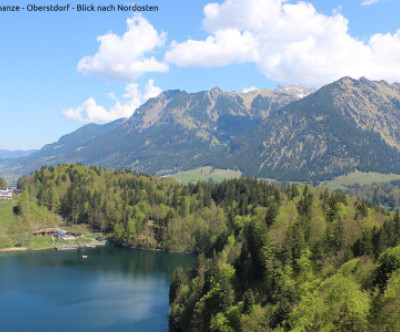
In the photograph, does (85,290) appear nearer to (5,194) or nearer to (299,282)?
(299,282)

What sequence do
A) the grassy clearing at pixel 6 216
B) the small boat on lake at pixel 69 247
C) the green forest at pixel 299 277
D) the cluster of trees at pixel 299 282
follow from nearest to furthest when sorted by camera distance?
the cluster of trees at pixel 299 282
the green forest at pixel 299 277
the small boat on lake at pixel 69 247
the grassy clearing at pixel 6 216

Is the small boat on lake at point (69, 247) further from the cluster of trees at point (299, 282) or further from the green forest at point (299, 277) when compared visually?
the cluster of trees at point (299, 282)

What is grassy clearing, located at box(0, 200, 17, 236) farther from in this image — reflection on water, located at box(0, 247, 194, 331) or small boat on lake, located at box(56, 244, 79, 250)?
small boat on lake, located at box(56, 244, 79, 250)

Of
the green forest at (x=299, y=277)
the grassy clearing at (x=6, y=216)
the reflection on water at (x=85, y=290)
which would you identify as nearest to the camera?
the green forest at (x=299, y=277)

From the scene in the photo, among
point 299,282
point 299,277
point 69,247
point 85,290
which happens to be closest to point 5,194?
point 69,247

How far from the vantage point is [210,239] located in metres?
146

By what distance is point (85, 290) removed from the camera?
99.0 m

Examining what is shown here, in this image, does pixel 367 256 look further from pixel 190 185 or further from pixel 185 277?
pixel 190 185

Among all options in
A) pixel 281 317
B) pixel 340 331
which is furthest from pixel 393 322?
pixel 281 317

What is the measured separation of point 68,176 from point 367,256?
157 m

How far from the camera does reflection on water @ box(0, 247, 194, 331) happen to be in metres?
79.1

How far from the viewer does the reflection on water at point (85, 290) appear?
7906cm

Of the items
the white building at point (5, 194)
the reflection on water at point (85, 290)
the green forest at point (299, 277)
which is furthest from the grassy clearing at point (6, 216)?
the green forest at point (299, 277)

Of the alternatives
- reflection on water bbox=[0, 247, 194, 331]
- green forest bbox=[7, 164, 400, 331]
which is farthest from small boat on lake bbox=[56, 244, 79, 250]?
green forest bbox=[7, 164, 400, 331]
